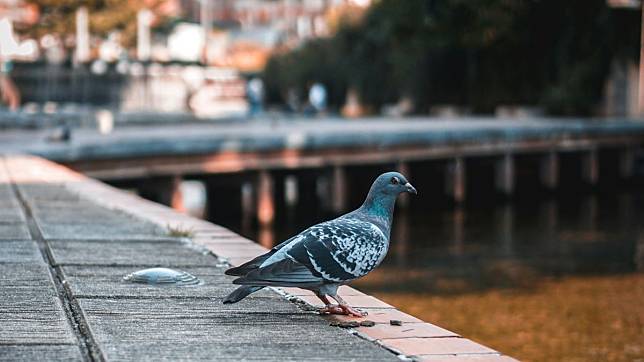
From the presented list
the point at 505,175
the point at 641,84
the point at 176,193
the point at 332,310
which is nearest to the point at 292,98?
the point at 641,84

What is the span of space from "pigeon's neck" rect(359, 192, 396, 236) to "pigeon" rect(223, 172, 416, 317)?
2cm

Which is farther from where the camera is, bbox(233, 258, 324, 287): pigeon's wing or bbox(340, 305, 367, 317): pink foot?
bbox(340, 305, 367, 317): pink foot

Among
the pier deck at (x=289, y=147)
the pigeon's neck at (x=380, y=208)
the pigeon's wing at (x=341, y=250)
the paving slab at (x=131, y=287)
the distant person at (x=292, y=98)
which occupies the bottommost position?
the distant person at (x=292, y=98)

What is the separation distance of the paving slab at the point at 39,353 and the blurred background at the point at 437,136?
806 cm

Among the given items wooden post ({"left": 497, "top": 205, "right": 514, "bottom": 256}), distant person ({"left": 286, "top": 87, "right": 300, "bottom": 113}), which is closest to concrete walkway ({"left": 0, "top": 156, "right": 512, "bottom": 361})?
wooden post ({"left": 497, "top": 205, "right": 514, "bottom": 256})

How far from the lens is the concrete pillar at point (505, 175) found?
36906 millimetres

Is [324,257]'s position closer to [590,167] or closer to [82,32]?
[590,167]

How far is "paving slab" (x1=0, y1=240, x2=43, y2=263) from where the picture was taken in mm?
10539

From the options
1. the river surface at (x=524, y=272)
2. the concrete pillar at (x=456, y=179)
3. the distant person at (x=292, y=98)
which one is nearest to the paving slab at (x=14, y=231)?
the river surface at (x=524, y=272)

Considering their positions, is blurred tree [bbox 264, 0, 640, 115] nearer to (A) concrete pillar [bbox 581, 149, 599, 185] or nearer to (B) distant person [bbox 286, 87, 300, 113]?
(B) distant person [bbox 286, 87, 300, 113]

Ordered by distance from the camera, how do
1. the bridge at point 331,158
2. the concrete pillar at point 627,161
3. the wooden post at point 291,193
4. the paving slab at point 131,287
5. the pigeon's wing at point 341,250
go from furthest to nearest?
the concrete pillar at point 627,161, the wooden post at point 291,193, the bridge at point 331,158, the paving slab at point 131,287, the pigeon's wing at point 341,250

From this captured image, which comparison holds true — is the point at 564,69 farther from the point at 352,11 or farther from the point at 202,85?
the point at 202,85

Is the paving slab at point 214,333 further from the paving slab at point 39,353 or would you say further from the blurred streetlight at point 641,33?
the blurred streetlight at point 641,33

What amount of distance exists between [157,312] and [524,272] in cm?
1447
